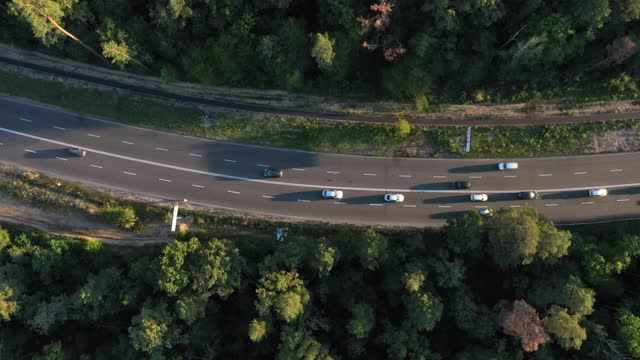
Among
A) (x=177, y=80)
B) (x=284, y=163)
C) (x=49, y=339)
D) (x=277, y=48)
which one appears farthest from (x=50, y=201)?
(x=277, y=48)

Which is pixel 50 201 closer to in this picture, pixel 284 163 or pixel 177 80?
pixel 177 80

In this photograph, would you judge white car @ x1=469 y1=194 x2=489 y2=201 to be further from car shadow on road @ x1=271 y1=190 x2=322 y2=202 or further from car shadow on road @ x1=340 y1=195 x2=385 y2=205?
car shadow on road @ x1=271 y1=190 x2=322 y2=202

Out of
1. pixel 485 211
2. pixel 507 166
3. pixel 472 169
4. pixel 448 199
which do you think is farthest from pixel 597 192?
pixel 448 199

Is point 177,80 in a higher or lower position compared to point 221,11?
lower

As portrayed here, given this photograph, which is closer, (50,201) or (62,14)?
(62,14)

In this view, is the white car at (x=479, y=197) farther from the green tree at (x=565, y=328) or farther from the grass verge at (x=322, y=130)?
the green tree at (x=565, y=328)

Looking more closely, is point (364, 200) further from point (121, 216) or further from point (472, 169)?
point (121, 216)

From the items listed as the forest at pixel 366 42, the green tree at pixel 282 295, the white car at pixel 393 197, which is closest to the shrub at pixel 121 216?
the forest at pixel 366 42

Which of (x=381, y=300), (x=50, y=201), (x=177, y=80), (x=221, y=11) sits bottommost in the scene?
(x=381, y=300)
